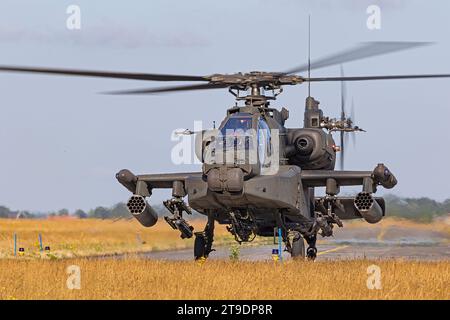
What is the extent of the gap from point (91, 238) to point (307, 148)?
1549 cm

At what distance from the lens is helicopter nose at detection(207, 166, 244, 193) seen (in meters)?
17.2

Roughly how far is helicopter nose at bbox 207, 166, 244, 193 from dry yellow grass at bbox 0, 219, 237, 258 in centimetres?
1343

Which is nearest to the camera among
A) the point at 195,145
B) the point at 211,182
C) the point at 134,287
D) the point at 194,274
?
the point at 134,287

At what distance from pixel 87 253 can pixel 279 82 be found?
636 inches

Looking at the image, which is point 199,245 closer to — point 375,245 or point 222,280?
point 222,280

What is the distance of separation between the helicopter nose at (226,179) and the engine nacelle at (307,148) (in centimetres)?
357

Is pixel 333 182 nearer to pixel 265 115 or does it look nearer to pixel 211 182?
pixel 265 115

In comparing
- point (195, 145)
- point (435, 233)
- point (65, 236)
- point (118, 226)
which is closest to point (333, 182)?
→ point (195, 145)

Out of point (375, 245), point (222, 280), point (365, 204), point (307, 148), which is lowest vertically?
point (375, 245)

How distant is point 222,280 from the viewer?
14492 millimetres

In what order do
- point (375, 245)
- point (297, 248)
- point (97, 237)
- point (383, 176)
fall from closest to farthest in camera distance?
point (383, 176), point (297, 248), point (97, 237), point (375, 245)

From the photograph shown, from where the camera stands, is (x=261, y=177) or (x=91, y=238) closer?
(x=261, y=177)

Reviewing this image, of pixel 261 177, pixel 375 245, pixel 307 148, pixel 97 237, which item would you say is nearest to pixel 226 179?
pixel 261 177

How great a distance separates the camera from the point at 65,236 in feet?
125
